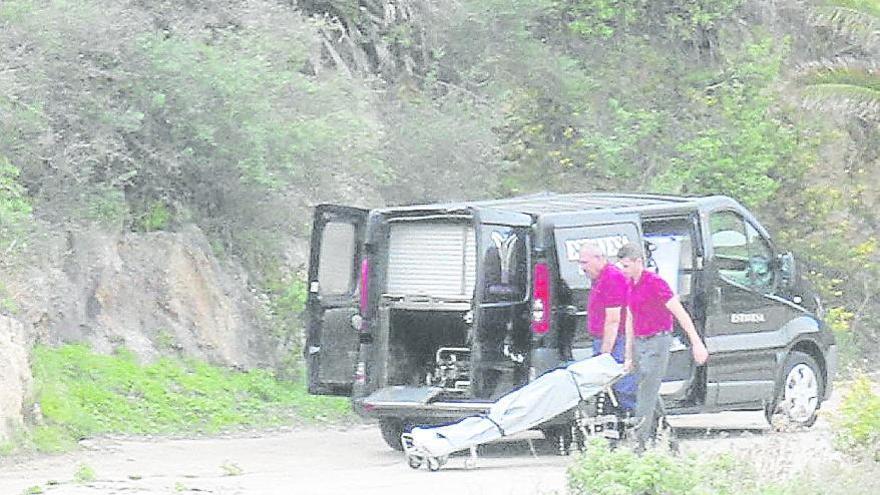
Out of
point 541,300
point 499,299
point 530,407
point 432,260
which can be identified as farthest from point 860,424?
point 432,260

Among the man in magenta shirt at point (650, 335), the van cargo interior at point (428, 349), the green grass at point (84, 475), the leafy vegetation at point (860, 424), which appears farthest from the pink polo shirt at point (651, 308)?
the green grass at point (84, 475)

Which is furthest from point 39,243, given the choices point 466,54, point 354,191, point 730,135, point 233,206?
point 730,135

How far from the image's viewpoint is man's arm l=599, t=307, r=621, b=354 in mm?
12852

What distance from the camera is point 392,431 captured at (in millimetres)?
14391

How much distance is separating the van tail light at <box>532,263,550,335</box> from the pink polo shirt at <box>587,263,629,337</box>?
561 mm

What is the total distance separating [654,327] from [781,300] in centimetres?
336

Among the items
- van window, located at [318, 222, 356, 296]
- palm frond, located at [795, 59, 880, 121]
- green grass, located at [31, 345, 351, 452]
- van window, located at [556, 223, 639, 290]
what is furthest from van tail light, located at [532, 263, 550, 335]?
palm frond, located at [795, 59, 880, 121]

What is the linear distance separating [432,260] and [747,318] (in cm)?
323

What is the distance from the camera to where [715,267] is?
14.9m

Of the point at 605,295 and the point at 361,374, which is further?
the point at 361,374

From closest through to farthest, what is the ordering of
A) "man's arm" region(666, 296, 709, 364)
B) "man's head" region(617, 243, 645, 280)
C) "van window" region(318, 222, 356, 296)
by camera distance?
"man's arm" region(666, 296, 709, 364) < "man's head" region(617, 243, 645, 280) < "van window" region(318, 222, 356, 296)

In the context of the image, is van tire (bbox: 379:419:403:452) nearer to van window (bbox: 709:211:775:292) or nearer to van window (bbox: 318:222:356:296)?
van window (bbox: 318:222:356:296)

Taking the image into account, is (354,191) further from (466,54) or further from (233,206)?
(466,54)

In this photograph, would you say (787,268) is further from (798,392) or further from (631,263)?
(631,263)
